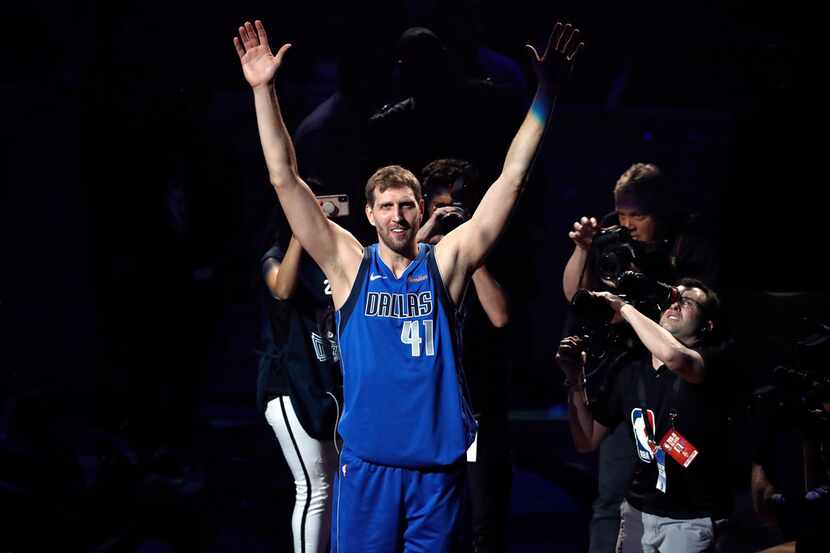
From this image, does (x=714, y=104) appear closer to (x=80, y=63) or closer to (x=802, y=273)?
(x=802, y=273)

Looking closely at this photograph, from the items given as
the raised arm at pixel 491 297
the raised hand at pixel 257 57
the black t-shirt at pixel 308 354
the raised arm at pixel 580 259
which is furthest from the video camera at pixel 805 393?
the raised hand at pixel 257 57

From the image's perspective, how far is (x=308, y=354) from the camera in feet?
13.7

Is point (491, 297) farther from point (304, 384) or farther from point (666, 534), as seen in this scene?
point (666, 534)

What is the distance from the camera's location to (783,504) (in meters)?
3.86

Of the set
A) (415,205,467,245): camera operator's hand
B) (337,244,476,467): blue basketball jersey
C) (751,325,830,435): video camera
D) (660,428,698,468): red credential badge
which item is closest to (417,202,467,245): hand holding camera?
(415,205,467,245): camera operator's hand

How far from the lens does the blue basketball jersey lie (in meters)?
3.12

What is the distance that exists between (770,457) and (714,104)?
387 cm

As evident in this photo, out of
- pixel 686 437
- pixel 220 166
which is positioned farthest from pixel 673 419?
pixel 220 166

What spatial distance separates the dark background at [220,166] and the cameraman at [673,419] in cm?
282

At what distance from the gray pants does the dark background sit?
9.85 ft

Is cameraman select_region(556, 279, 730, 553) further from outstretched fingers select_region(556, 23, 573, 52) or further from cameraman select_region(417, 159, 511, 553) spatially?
outstretched fingers select_region(556, 23, 573, 52)

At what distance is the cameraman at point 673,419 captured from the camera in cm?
345

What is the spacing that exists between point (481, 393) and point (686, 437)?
3.07 feet

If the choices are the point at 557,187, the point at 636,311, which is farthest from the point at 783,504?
the point at 557,187
